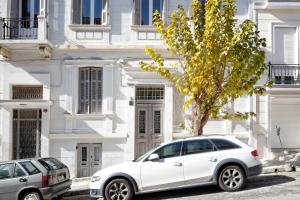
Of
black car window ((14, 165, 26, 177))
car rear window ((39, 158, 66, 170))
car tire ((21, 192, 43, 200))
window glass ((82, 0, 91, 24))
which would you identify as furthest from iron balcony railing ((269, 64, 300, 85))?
black car window ((14, 165, 26, 177))

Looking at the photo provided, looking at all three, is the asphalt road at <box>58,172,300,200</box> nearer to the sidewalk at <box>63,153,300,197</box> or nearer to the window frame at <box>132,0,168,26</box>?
the sidewalk at <box>63,153,300,197</box>

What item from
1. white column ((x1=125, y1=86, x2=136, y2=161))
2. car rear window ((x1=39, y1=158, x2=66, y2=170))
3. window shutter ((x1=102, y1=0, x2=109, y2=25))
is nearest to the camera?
car rear window ((x1=39, y1=158, x2=66, y2=170))

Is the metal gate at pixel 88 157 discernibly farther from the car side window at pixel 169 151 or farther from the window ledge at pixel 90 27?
the car side window at pixel 169 151

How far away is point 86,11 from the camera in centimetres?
1708

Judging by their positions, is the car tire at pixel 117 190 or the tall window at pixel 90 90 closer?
the car tire at pixel 117 190

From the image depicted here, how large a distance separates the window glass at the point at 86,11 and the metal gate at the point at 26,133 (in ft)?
13.8

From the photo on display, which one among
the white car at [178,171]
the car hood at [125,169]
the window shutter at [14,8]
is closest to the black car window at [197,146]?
the white car at [178,171]

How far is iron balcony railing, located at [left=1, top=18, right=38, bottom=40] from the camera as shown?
1633 cm

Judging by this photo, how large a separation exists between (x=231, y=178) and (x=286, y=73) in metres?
7.52

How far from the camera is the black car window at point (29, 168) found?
1166 centimetres

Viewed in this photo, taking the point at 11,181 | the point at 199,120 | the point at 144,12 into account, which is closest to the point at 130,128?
the point at 199,120

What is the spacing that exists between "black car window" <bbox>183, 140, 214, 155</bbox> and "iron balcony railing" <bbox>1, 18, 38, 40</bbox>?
335 inches

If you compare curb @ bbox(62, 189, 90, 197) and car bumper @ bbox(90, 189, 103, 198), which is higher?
car bumper @ bbox(90, 189, 103, 198)

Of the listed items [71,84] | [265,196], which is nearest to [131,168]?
[265,196]
